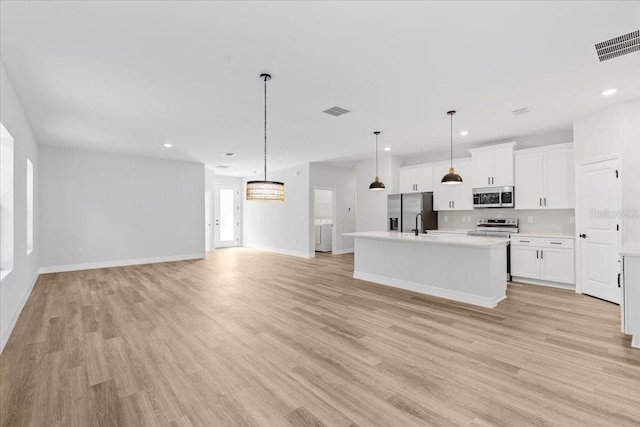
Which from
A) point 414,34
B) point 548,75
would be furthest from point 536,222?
point 414,34

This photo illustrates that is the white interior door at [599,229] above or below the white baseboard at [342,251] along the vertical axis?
above

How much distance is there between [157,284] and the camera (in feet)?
17.8

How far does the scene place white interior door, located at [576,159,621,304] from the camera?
4.26m

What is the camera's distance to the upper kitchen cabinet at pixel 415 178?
717cm

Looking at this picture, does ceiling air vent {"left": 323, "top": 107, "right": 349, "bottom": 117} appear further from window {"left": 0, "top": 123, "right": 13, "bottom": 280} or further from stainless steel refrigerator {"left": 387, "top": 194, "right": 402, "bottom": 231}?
window {"left": 0, "top": 123, "right": 13, "bottom": 280}

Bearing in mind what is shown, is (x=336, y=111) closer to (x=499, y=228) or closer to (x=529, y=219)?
(x=499, y=228)

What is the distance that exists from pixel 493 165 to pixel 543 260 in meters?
1.99

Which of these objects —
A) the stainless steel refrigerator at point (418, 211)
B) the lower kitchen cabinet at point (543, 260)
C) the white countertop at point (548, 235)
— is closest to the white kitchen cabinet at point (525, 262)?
the lower kitchen cabinet at point (543, 260)

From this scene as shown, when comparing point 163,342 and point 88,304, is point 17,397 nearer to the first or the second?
point 163,342

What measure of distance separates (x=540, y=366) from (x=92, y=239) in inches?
332

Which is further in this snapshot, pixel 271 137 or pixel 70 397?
pixel 271 137

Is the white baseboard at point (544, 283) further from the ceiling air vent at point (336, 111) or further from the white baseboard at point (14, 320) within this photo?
the white baseboard at point (14, 320)

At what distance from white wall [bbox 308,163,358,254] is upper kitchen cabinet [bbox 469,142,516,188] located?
164 inches

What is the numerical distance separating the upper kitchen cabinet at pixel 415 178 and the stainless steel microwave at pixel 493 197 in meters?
1.11
